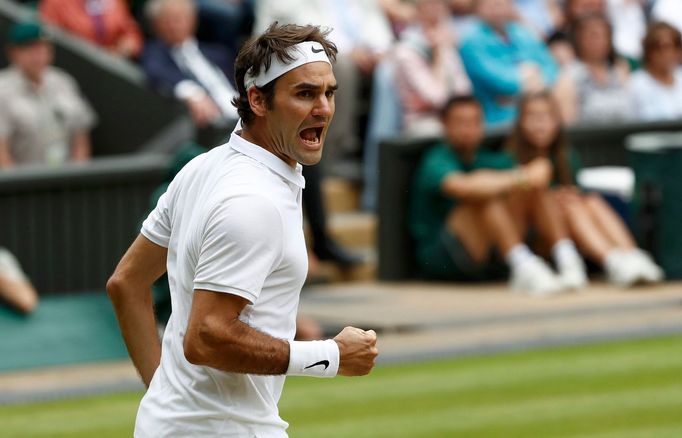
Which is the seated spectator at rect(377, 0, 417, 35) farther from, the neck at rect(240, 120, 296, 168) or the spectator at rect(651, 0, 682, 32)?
the neck at rect(240, 120, 296, 168)

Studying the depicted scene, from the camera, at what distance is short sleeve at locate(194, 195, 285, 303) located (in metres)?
3.95

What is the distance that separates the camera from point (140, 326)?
466 centimetres

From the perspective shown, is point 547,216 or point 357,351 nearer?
point 357,351

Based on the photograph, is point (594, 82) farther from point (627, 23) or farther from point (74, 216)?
point (74, 216)

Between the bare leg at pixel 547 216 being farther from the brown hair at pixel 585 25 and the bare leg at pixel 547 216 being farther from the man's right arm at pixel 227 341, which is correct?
the man's right arm at pixel 227 341

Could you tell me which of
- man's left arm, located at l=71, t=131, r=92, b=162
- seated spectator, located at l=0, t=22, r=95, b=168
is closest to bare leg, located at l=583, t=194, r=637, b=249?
man's left arm, located at l=71, t=131, r=92, b=162

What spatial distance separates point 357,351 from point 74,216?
23.5ft

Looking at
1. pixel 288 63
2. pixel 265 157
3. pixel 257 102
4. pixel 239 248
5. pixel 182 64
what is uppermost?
pixel 288 63

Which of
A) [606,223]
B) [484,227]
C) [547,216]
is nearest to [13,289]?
[484,227]

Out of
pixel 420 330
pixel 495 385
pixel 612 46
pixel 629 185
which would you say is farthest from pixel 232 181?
pixel 612 46

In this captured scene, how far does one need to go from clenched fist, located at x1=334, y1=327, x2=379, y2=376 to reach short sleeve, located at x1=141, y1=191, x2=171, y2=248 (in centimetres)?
62

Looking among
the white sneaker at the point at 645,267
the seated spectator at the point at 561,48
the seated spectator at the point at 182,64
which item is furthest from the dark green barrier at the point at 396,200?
the seated spectator at the point at 561,48

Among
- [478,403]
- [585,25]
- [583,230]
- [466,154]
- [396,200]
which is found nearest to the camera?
[478,403]

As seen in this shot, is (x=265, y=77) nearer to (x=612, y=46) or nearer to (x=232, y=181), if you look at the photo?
(x=232, y=181)
